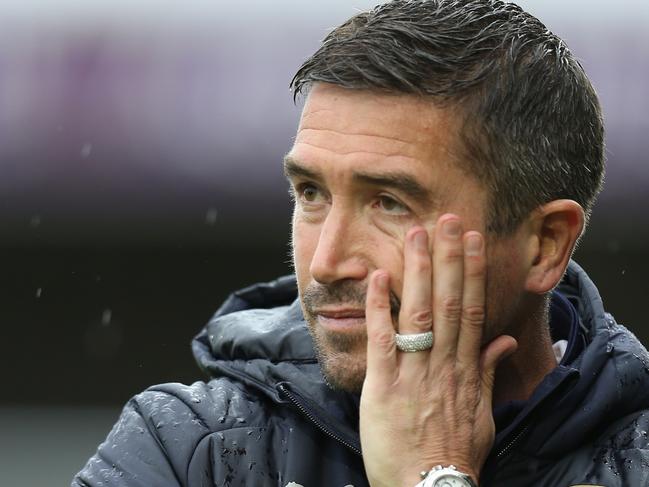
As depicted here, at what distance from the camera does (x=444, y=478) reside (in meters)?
2.86

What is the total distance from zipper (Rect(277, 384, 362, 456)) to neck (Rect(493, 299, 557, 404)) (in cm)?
47

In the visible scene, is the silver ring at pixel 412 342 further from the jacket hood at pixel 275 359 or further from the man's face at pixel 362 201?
the jacket hood at pixel 275 359

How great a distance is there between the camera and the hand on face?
2.94 m

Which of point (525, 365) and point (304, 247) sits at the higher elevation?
point (304, 247)

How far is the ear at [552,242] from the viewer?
3.28 metres

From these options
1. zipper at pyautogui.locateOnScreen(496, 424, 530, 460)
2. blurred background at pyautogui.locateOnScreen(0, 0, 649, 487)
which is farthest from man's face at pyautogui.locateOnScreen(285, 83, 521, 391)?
blurred background at pyautogui.locateOnScreen(0, 0, 649, 487)

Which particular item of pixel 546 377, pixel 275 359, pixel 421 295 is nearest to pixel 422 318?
pixel 421 295

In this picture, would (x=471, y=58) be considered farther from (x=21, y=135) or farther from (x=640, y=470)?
(x=21, y=135)

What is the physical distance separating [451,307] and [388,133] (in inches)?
16.5

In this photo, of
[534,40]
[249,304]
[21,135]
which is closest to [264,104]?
[21,135]

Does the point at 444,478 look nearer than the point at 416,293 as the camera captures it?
Yes

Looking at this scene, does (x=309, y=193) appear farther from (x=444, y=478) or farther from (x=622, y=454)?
(x=622, y=454)

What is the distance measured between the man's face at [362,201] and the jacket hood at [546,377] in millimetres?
131

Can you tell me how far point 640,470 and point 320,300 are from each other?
82 cm
